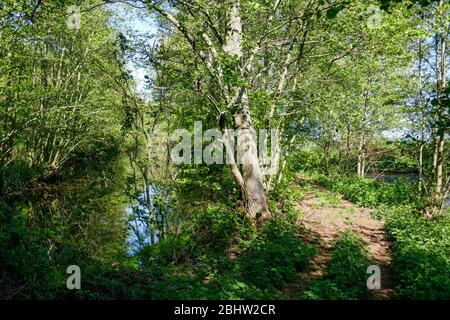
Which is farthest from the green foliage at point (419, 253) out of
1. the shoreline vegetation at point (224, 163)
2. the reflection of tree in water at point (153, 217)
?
the reflection of tree in water at point (153, 217)

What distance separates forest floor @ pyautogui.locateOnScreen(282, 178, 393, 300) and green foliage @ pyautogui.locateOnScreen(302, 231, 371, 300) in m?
0.30

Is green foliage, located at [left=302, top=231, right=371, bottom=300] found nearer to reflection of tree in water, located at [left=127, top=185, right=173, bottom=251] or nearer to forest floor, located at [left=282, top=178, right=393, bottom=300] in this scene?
forest floor, located at [left=282, top=178, right=393, bottom=300]

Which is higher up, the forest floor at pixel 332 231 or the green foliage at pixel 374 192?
the green foliage at pixel 374 192

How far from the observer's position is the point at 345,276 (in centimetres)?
667

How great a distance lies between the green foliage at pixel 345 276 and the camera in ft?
19.1

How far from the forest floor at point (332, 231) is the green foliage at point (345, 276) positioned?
0.30 m

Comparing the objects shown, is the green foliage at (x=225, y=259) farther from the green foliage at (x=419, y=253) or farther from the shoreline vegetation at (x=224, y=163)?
the green foliage at (x=419, y=253)

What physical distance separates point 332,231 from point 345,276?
4392 millimetres

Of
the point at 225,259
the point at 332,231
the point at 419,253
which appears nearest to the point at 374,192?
the point at 332,231

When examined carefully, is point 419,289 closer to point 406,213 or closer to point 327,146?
point 406,213

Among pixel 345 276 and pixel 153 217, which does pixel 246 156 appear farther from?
pixel 345 276

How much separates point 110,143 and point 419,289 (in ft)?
62.1

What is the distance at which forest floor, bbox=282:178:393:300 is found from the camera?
712 cm

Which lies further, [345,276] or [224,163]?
[224,163]
